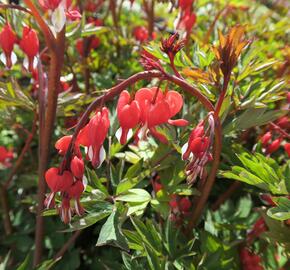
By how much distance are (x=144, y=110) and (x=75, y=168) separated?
0.18m

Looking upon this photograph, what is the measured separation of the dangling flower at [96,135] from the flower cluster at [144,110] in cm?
3

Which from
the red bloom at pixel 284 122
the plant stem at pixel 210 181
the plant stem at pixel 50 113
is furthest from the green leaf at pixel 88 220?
the red bloom at pixel 284 122

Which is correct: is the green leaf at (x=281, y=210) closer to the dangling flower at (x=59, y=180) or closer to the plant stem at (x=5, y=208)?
the dangling flower at (x=59, y=180)

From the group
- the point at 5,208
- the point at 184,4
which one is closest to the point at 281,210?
the point at 184,4

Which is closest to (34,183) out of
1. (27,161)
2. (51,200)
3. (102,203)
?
(27,161)

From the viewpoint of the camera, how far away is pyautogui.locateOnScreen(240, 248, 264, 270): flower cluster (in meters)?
1.16

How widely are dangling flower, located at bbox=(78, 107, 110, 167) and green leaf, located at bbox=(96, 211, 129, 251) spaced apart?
16 centimetres

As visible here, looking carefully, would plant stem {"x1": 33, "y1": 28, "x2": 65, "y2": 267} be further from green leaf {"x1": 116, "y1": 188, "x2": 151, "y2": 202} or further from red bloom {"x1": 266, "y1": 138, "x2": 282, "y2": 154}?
red bloom {"x1": 266, "y1": 138, "x2": 282, "y2": 154}

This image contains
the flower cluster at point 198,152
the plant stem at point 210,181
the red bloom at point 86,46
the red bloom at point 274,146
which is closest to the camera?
the flower cluster at point 198,152

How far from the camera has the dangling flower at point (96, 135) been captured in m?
0.82

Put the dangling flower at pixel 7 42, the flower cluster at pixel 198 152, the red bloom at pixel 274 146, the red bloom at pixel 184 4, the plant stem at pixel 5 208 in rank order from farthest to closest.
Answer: the plant stem at pixel 5 208 < the red bloom at pixel 184 4 < the red bloom at pixel 274 146 < the dangling flower at pixel 7 42 < the flower cluster at pixel 198 152

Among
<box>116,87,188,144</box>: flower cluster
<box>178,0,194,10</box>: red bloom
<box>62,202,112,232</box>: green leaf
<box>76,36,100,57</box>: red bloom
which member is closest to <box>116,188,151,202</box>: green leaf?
<box>62,202,112,232</box>: green leaf

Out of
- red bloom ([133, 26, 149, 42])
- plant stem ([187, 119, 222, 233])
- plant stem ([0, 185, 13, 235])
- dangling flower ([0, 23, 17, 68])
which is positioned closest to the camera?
plant stem ([187, 119, 222, 233])

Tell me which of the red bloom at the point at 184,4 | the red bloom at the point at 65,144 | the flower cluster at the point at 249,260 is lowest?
the flower cluster at the point at 249,260
